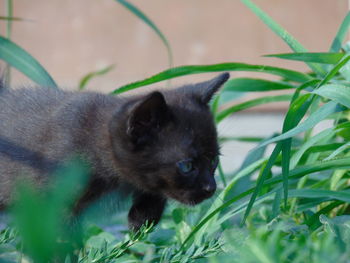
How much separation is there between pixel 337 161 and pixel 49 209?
1107 millimetres

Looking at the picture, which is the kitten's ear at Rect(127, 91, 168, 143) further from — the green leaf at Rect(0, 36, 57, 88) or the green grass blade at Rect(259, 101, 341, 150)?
the green leaf at Rect(0, 36, 57, 88)

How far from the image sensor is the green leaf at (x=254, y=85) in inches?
73.5

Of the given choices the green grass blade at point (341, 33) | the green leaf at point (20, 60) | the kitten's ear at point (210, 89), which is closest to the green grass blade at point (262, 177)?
the kitten's ear at point (210, 89)

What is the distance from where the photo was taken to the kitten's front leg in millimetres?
1677

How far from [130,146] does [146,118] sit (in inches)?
4.0

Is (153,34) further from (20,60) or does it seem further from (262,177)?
(262,177)

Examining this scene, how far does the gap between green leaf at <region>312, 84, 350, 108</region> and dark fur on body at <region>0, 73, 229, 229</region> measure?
1.23 feet

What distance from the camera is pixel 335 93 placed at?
4.38ft

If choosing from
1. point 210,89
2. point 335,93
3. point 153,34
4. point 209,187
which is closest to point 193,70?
point 210,89

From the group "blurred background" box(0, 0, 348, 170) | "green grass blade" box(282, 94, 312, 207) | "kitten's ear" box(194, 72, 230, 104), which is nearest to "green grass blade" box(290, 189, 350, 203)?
"green grass blade" box(282, 94, 312, 207)

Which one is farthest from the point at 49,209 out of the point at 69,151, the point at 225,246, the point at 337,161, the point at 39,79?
the point at 39,79

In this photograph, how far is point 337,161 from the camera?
1349mm

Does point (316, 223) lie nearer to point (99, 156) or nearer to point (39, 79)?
point (99, 156)

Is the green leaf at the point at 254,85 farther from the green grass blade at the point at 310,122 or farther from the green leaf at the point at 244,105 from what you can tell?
the green grass blade at the point at 310,122
